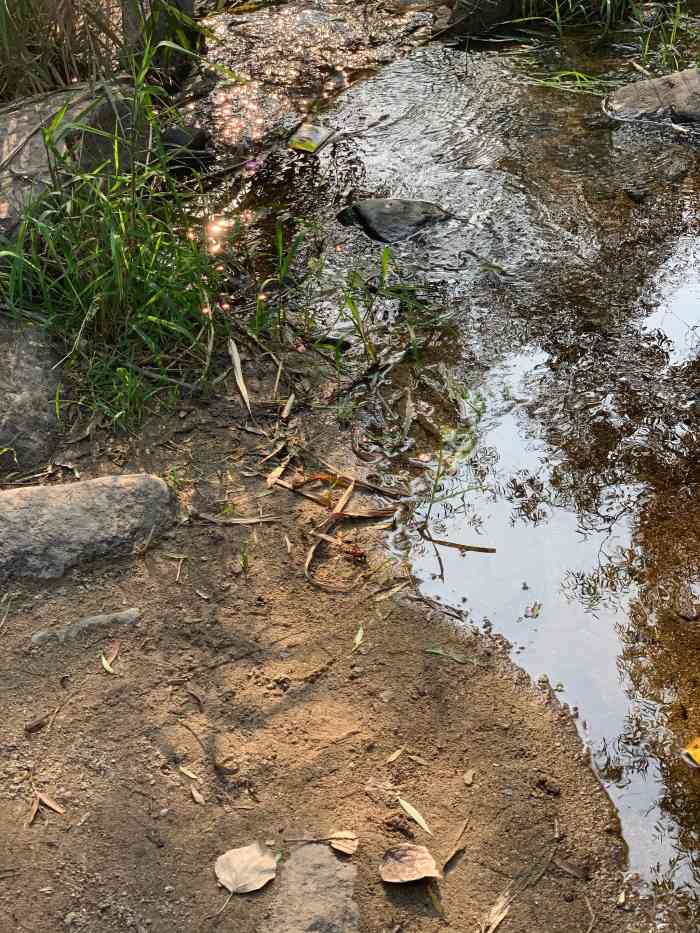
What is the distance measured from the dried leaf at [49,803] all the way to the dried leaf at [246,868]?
400mm

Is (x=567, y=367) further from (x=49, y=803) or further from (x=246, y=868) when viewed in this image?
Answer: (x=49, y=803)

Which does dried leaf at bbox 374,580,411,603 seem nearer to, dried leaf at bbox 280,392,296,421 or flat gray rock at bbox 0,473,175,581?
flat gray rock at bbox 0,473,175,581

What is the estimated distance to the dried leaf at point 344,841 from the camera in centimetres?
219

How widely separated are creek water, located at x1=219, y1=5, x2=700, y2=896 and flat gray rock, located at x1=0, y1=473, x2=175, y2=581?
751 mm

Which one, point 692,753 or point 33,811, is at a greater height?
point 33,811

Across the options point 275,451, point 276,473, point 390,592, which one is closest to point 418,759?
point 390,592

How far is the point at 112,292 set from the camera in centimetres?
339

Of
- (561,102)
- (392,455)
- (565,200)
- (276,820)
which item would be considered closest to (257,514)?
(392,455)

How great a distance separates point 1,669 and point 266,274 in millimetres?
2053

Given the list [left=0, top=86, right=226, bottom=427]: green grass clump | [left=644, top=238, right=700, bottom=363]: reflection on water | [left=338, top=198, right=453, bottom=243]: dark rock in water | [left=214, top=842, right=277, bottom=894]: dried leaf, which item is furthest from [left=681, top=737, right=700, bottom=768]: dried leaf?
[left=338, top=198, right=453, bottom=243]: dark rock in water

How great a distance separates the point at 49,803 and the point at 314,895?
0.66 meters

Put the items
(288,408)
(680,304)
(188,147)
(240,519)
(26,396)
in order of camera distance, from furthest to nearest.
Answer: (188,147) < (680,304) < (288,408) < (26,396) < (240,519)

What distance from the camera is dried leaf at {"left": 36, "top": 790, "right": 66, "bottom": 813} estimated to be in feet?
7.47

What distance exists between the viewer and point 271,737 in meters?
2.43
